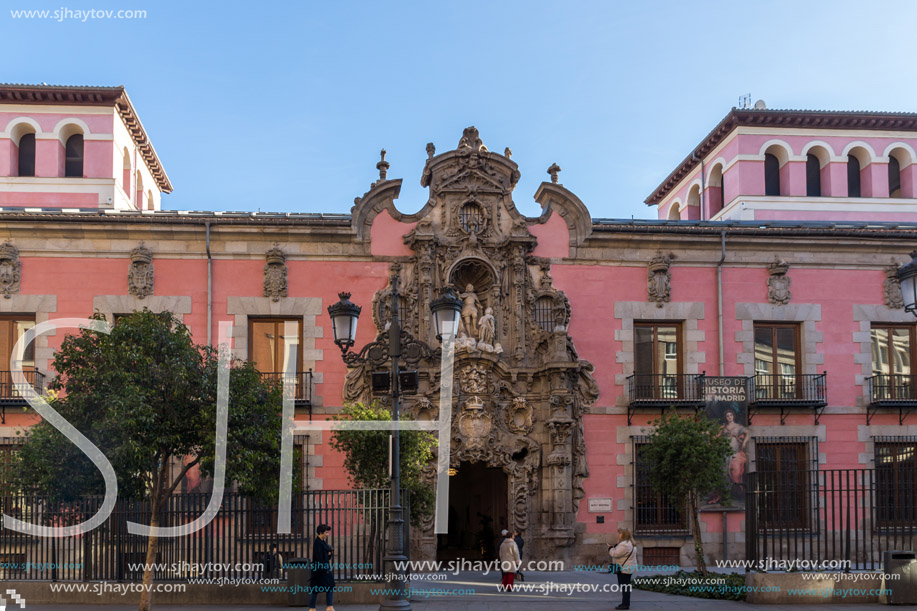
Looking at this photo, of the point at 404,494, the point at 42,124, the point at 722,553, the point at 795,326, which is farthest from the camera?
the point at 42,124

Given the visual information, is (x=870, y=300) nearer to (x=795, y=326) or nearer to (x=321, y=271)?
(x=795, y=326)

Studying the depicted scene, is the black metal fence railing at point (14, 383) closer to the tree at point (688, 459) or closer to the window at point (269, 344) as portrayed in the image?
the window at point (269, 344)

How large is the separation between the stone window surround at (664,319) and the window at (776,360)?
5.19ft

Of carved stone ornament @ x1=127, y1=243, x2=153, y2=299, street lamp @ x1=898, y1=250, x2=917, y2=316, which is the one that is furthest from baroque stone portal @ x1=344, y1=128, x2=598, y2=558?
street lamp @ x1=898, y1=250, x2=917, y2=316

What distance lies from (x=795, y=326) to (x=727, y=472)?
14.9 ft

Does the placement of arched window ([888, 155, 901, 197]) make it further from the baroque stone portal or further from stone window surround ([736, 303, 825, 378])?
the baroque stone portal

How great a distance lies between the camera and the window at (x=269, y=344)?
79.2 ft

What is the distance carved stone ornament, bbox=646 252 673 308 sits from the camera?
2511 centimetres

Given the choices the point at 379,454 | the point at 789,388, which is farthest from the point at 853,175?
the point at 379,454

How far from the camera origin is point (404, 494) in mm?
17234

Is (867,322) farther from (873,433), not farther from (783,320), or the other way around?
(873,433)

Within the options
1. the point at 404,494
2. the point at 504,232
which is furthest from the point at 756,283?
the point at 404,494

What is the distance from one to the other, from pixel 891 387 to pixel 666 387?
594 cm

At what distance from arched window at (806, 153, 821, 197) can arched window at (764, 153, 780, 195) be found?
0.99 m
